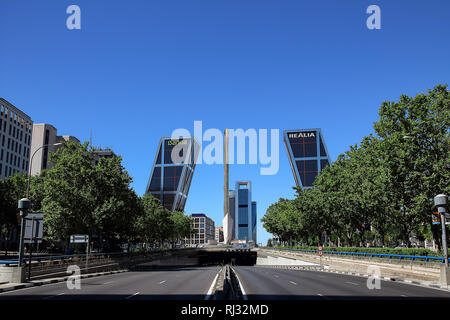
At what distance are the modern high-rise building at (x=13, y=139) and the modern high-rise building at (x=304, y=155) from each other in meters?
121

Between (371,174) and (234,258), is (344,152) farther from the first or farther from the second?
(234,258)

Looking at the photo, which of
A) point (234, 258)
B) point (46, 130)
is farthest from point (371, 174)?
point (234, 258)

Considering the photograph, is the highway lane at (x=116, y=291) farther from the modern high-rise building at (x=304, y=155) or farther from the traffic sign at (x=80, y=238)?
the modern high-rise building at (x=304, y=155)

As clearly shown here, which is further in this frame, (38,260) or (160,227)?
(160,227)

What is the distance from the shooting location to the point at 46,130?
12419cm

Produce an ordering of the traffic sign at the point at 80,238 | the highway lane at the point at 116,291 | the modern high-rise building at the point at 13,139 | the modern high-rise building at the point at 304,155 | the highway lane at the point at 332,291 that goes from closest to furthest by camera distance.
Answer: the highway lane at the point at 116,291
the highway lane at the point at 332,291
the traffic sign at the point at 80,238
the modern high-rise building at the point at 13,139
the modern high-rise building at the point at 304,155

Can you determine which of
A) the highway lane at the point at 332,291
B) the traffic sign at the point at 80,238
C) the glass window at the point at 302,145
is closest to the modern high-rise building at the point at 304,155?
the glass window at the point at 302,145

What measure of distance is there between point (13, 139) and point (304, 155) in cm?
13323

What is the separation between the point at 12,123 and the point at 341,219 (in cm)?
9077

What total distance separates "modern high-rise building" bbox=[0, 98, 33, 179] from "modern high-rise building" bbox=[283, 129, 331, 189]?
4771 inches

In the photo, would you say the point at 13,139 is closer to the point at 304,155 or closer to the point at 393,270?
the point at 393,270

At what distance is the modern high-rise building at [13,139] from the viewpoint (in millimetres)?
100375

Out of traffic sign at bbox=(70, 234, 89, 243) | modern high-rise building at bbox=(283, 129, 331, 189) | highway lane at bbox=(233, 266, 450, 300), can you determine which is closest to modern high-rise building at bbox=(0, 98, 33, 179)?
traffic sign at bbox=(70, 234, 89, 243)

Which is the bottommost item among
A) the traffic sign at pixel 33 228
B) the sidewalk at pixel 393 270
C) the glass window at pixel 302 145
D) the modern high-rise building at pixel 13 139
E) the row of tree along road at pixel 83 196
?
the sidewalk at pixel 393 270
